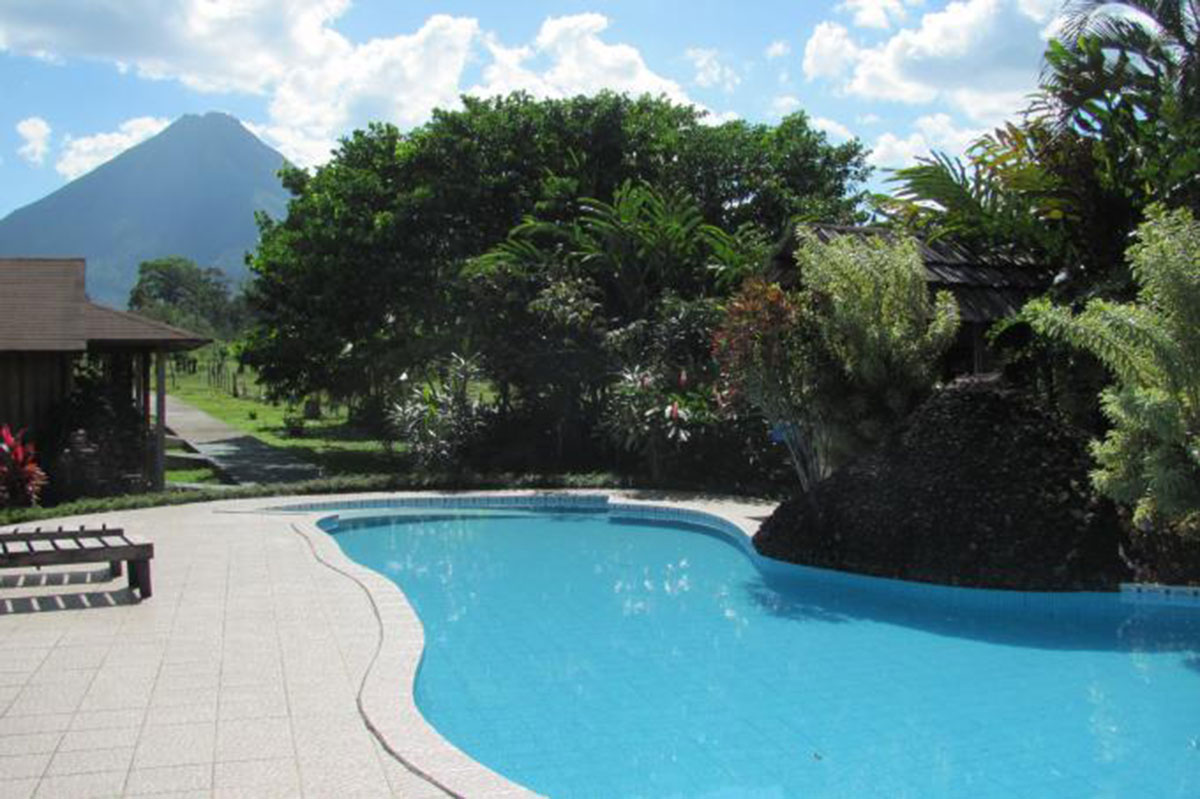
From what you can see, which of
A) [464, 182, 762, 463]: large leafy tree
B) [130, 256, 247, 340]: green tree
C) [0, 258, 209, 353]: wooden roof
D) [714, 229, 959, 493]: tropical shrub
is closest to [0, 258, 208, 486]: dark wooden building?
[0, 258, 209, 353]: wooden roof

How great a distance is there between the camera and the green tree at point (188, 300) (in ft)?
242

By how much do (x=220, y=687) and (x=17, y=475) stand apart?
10.0 meters

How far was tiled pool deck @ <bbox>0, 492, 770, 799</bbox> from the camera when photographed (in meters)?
5.04

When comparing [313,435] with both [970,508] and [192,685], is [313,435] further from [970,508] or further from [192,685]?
[192,685]

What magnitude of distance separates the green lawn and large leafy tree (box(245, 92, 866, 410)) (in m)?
1.99

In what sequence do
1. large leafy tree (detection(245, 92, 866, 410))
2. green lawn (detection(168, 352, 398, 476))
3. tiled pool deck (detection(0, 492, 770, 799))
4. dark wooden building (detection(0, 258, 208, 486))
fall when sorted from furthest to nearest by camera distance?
1. green lawn (detection(168, 352, 398, 476))
2. large leafy tree (detection(245, 92, 866, 410))
3. dark wooden building (detection(0, 258, 208, 486))
4. tiled pool deck (detection(0, 492, 770, 799))

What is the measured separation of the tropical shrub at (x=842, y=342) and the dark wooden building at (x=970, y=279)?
2.67 meters

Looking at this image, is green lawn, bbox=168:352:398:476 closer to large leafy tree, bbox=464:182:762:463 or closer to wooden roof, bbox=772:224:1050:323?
large leafy tree, bbox=464:182:762:463

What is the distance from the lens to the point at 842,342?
12273 mm

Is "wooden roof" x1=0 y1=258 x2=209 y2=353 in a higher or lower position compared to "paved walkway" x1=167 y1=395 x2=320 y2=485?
higher

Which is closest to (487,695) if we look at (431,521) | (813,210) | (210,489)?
(431,521)

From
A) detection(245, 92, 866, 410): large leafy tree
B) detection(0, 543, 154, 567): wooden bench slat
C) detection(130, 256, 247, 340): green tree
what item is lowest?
detection(0, 543, 154, 567): wooden bench slat

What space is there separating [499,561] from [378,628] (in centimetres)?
465

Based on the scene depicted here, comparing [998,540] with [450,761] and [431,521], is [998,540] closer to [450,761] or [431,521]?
[450,761]
